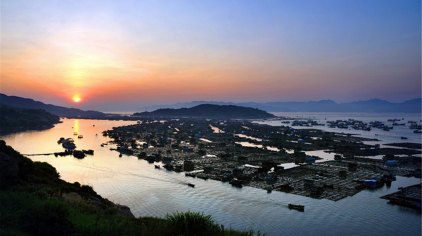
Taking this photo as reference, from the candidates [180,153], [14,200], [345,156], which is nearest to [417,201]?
[345,156]

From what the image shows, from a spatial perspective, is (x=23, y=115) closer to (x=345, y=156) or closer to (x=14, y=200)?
(x=345, y=156)

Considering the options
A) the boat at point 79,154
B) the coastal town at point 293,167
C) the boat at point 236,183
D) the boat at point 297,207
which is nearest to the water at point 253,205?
the boat at point 297,207

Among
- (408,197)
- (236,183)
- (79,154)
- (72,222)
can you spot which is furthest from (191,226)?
(79,154)

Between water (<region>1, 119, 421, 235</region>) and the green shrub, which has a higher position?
the green shrub

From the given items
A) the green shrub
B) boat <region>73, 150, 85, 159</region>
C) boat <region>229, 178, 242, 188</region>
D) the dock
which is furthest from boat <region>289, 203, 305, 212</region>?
boat <region>73, 150, 85, 159</region>

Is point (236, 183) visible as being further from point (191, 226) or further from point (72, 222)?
point (191, 226)

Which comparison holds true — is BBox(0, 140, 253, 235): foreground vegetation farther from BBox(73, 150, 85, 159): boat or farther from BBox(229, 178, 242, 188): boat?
BBox(73, 150, 85, 159): boat

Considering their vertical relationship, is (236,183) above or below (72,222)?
below

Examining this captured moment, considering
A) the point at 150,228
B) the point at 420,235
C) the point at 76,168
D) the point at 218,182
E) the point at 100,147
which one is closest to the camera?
the point at 150,228

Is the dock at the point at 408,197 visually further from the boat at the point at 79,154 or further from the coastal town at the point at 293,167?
the boat at the point at 79,154
